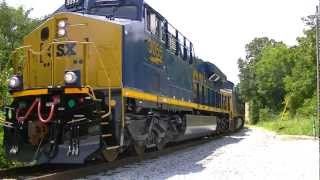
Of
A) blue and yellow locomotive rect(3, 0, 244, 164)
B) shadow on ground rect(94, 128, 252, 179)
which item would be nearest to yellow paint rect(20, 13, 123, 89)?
blue and yellow locomotive rect(3, 0, 244, 164)

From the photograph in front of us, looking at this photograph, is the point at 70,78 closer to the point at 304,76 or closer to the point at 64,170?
the point at 64,170

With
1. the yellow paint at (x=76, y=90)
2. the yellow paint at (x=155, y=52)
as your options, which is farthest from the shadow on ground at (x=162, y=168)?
the yellow paint at (x=155, y=52)

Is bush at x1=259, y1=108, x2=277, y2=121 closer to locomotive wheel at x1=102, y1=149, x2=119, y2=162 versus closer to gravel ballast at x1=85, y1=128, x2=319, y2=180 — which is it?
gravel ballast at x1=85, y1=128, x2=319, y2=180

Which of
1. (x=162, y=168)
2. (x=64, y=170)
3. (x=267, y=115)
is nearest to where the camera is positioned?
(x=64, y=170)

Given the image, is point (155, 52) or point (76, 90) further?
point (155, 52)

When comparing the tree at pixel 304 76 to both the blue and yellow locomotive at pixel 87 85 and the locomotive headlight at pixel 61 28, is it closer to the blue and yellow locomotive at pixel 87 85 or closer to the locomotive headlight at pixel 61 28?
the blue and yellow locomotive at pixel 87 85

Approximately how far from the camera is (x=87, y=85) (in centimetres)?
967

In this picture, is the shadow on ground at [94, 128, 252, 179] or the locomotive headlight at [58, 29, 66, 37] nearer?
the shadow on ground at [94, 128, 252, 179]

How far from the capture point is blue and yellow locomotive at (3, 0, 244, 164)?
30.2 feet

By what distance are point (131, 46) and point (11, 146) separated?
3.01 m

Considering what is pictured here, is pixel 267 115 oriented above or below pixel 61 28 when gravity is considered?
below

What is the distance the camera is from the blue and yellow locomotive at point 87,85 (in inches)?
362

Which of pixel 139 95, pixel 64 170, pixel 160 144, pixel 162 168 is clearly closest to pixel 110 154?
pixel 64 170

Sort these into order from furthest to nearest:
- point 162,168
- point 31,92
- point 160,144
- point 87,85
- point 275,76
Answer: point 275,76 → point 160,144 → point 162,168 → point 87,85 → point 31,92
